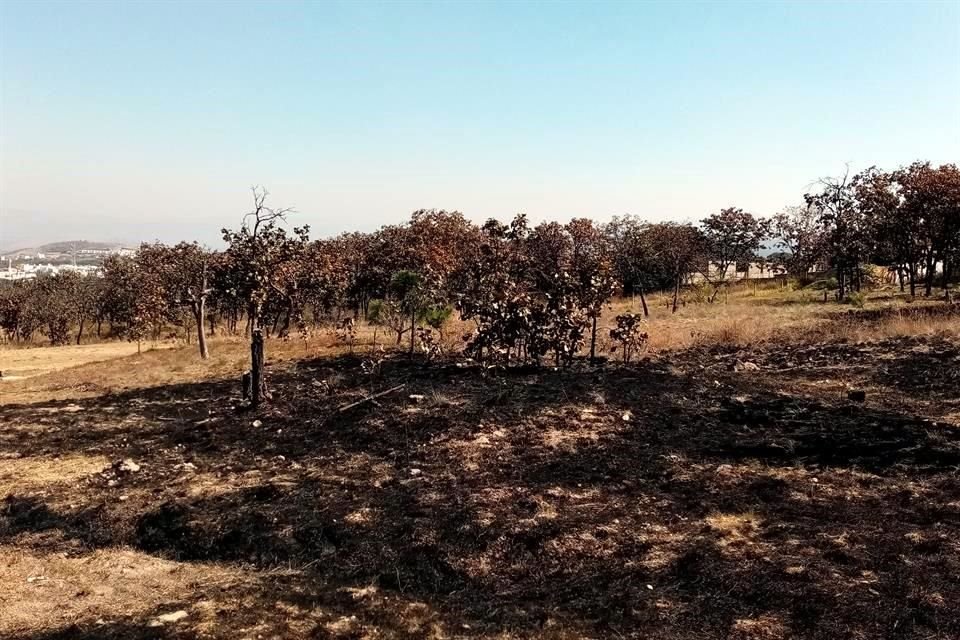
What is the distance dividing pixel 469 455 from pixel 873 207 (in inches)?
1495

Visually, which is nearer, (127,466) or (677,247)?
(127,466)

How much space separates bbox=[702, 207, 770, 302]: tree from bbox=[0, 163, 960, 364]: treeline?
131 mm

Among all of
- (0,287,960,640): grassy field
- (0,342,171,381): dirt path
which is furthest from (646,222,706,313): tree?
(0,342,171,381): dirt path

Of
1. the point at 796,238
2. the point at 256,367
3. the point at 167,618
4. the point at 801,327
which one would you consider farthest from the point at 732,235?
the point at 167,618

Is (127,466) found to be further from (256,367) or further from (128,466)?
(256,367)

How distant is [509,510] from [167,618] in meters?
4.02

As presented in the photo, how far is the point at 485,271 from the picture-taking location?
1812cm

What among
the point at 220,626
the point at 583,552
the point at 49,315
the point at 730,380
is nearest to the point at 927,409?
the point at 730,380

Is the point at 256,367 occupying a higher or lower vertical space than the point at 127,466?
higher

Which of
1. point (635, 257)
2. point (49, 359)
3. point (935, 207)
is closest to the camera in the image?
point (935, 207)

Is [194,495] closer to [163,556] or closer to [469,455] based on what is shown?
[163,556]

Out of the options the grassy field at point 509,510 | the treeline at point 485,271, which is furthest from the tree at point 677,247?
the grassy field at point 509,510

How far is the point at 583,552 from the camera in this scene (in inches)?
268

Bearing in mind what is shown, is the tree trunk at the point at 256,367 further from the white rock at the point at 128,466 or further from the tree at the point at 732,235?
the tree at the point at 732,235
